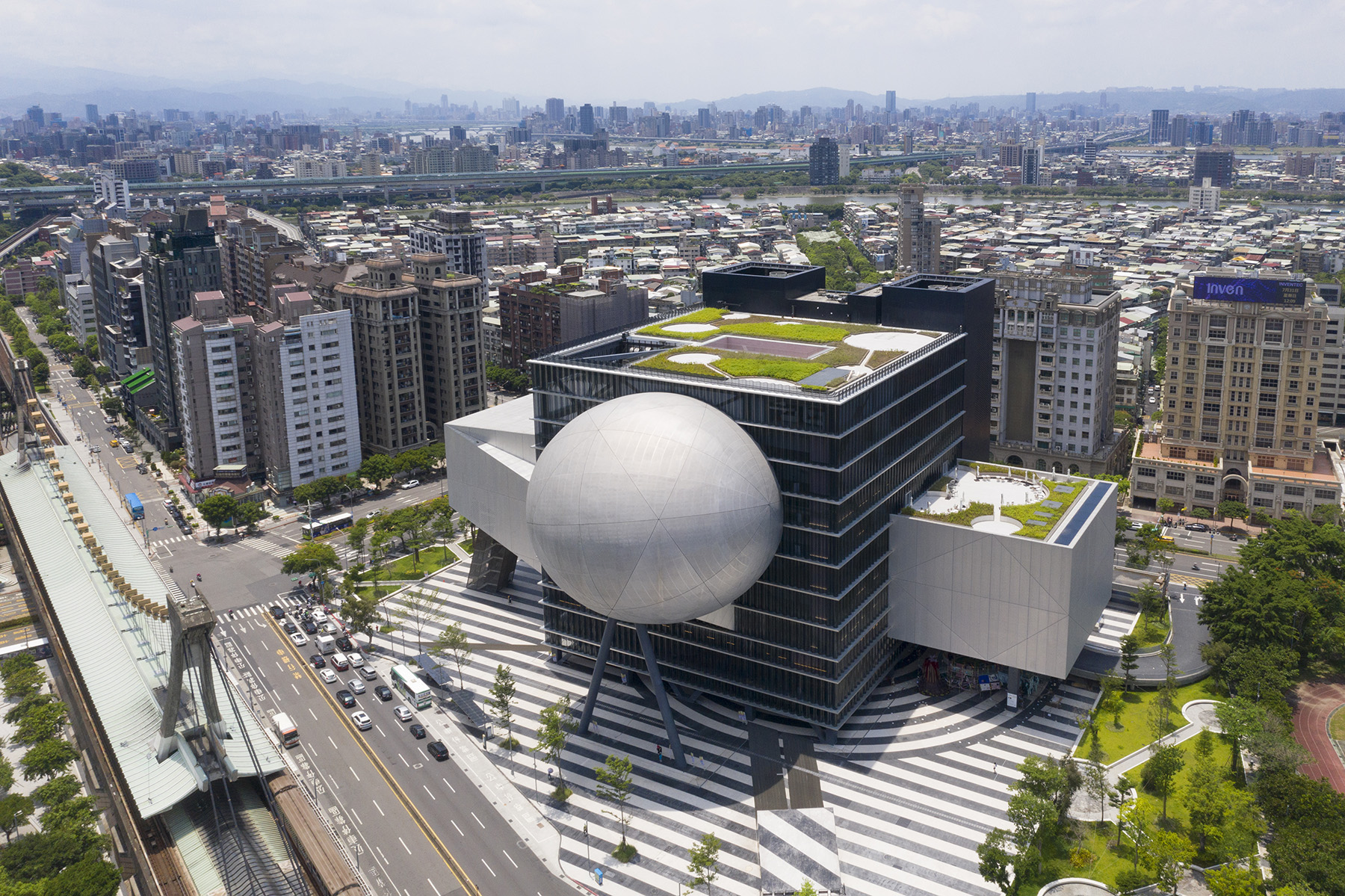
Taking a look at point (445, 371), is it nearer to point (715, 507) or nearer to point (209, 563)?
point (209, 563)

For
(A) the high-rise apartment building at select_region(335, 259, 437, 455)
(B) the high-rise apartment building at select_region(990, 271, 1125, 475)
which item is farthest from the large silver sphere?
(A) the high-rise apartment building at select_region(335, 259, 437, 455)

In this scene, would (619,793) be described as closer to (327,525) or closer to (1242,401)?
(327,525)

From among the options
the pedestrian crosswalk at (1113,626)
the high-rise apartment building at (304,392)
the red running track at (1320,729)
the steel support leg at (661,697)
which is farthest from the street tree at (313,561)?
the red running track at (1320,729)

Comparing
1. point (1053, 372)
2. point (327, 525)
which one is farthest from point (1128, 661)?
point (327, 525)

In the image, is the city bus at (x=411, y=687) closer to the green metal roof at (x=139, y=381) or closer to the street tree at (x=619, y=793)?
the street tree at (x=619, y=793)

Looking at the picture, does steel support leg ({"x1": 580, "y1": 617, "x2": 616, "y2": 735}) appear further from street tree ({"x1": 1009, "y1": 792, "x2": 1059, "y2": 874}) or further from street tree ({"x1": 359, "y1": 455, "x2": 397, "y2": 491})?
street tree ({"x1": 359, "y1": 455, "x2": 397, "y2": 491})

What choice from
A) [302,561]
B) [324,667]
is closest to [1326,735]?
[324,667]

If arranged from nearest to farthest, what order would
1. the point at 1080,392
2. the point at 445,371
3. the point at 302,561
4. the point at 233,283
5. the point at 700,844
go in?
1. the point at 700,844
2. the point at 302,561
3. the point at 1080,392
4. the point at 445,371
5. the point at 233,283
